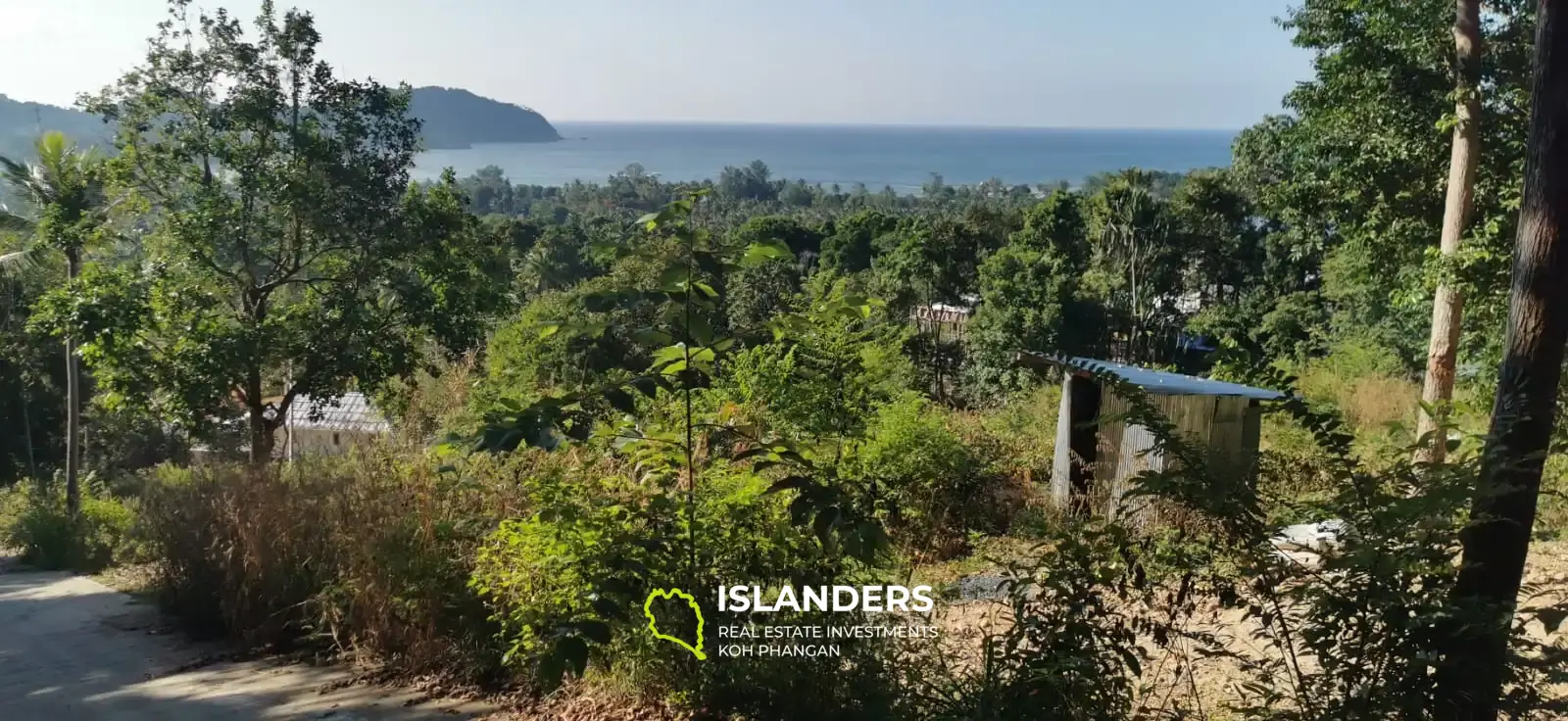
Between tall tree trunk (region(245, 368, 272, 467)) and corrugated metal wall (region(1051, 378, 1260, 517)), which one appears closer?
corrugated metal wall (region(1051, 378, 1260, 517))

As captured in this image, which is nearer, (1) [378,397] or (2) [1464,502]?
(2) [1464,502]

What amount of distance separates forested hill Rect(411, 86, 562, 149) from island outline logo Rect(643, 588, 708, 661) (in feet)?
296

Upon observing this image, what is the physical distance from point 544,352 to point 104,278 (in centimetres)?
414

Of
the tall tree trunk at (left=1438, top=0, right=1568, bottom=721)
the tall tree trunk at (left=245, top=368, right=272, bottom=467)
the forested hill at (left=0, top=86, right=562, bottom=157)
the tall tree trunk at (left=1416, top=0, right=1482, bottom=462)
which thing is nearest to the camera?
the tall tree trunk at (left=1438, top=0, right=1568, bottom=721)

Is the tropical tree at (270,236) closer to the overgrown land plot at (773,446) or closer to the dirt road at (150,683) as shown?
the overgrown land plot at (773,446)

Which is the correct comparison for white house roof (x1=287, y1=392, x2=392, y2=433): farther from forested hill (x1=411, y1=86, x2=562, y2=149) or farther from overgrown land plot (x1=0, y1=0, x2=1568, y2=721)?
forested hill (x1=411, y1=86, x2=562, y2=149)

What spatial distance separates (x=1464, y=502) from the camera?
227 centimetres

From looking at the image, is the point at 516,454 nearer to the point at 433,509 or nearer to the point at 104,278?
the point at 433,509

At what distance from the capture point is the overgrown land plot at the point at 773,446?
2426mm

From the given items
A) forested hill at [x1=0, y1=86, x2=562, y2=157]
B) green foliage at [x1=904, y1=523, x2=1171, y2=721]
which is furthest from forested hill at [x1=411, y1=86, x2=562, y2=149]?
green foliage at [x1=904, y1=523, x2=1171, y2=721]

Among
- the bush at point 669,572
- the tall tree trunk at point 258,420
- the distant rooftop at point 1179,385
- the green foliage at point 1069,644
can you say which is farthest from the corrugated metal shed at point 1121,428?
the tall tree trunk at point 258,420

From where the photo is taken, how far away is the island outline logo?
303cm

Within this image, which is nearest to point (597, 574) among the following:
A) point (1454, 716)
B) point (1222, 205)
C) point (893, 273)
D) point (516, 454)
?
point (516, 454)

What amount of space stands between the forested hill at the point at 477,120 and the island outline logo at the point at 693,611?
296 feet
